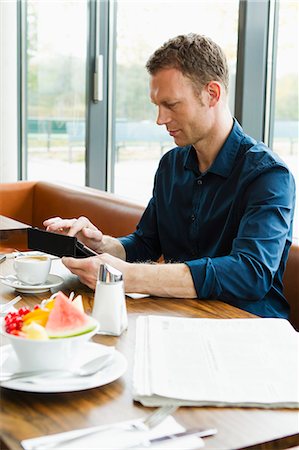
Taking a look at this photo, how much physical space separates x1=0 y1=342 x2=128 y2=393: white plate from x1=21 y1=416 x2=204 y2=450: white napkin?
4.9 inches

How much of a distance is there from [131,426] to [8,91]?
5222 millimetres

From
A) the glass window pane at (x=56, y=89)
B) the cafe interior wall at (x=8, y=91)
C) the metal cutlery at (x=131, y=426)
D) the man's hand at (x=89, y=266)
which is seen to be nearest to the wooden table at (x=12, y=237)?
the man's hand at (x=89, y=266)

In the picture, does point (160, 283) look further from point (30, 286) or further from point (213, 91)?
point (213, 91)

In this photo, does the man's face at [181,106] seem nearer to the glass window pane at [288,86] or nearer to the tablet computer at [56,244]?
the tablet computer at [56,244]

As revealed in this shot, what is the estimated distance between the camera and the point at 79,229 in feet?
6.65

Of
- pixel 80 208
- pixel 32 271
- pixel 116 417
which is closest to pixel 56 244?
pixel 32 271

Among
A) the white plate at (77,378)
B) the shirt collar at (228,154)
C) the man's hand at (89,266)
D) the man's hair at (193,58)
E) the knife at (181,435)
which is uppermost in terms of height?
the man's hair at (193,58)

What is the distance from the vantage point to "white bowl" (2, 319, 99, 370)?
104 centimetres

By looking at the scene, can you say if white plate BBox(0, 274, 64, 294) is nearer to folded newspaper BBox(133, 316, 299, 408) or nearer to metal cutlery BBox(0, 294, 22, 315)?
metal cutlery BBox(0, 294, 22, 315)

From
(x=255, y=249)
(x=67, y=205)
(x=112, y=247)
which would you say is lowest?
(x=67, y=205)

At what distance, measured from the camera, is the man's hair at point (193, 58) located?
1972mm

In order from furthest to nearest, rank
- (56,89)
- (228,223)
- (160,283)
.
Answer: (56,89), (228,223), (160,283)

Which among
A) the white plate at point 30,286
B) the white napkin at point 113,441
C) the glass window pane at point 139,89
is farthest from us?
the glass window pane at point 139,89

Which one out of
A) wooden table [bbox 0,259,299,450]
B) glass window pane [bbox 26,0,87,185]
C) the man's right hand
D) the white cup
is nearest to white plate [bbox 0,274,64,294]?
the white cup
